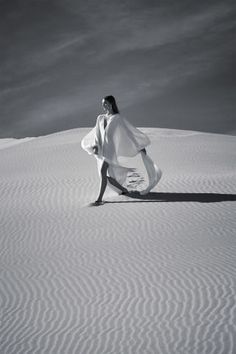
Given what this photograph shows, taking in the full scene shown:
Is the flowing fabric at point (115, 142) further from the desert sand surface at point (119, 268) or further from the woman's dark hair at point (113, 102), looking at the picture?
the desert sand surface at point (119, 268)

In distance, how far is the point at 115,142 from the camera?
11.4 m

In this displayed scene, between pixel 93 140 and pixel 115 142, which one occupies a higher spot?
pixel 93 140

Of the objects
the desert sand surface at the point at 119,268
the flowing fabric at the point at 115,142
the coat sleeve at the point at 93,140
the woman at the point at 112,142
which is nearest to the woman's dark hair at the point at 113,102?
the woman at the point at 112,142

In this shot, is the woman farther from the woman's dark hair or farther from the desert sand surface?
the desert sand surface

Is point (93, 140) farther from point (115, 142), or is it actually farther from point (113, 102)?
point (113, 102)

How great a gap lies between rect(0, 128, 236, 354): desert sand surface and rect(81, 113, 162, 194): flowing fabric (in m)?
0.75

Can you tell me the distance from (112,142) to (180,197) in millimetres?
2056

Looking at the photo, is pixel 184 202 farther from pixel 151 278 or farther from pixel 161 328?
pixel 161 328

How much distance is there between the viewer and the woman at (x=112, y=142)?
36.8ft

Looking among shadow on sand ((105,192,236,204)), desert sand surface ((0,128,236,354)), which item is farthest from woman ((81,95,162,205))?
desert sand surface ((0,128,236,354))

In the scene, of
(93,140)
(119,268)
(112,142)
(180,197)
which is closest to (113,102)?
(112,142)

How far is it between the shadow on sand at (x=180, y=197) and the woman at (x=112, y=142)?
1.72 ft

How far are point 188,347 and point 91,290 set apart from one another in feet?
6.54

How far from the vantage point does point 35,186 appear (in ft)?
50.0
